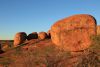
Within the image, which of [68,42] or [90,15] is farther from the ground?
[90,15]

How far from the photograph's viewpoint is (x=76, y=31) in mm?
24891

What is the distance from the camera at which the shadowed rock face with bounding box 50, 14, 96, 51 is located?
24344mm

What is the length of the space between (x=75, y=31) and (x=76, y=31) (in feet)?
0.50

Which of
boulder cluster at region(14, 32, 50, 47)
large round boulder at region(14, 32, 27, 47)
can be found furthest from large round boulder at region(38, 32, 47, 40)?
large round boulder at region(14, 32, 27, 47)

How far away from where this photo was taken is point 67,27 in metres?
25.6

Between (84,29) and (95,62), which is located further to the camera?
(84,29)

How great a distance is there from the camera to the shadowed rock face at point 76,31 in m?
24.3

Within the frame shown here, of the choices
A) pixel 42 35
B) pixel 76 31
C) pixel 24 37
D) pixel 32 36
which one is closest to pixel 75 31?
pixel 76 31

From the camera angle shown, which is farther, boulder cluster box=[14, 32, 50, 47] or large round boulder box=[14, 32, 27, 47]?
large round boulder box=[14, 32, 27, 47]

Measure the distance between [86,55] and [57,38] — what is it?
14402 millimetres

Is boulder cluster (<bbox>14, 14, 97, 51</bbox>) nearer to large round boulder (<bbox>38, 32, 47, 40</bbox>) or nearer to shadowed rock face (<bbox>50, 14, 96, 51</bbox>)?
shadowed rock face (<bbox>50, 14, 96, 51</bbox>)

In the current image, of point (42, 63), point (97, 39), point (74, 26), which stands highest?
point (74, 26)

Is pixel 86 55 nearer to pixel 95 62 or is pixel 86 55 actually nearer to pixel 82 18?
pixel 95 62

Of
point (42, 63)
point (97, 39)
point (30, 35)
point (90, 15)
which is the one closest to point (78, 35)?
point (90, 15)
